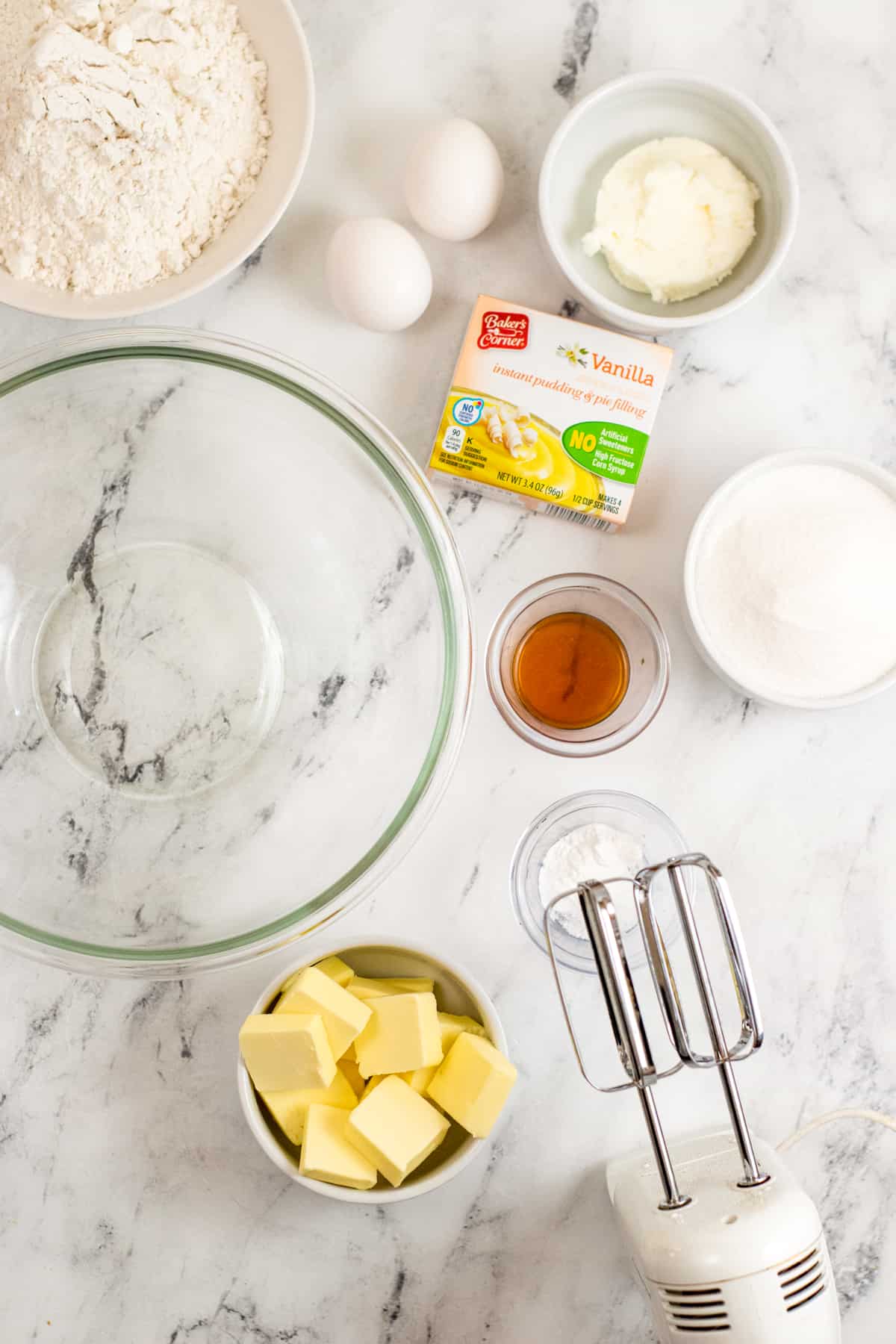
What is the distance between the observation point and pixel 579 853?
0.85 metres

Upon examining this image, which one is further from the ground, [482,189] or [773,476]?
[482,189]

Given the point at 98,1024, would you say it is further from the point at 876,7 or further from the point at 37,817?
the point at 876,7

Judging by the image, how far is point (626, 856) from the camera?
851 mm

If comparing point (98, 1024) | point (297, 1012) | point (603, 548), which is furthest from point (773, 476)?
point (98, 1024)

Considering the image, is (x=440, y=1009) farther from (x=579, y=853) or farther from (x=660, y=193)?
(x=660, y=193)

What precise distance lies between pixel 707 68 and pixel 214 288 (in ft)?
1.55

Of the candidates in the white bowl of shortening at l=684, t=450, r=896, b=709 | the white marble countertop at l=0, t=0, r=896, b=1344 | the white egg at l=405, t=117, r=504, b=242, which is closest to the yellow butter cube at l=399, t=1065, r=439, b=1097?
the white marble countertop at l=0, t=0, r=896, b=1344

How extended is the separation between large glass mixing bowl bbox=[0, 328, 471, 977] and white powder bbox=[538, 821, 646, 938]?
0.53 ft

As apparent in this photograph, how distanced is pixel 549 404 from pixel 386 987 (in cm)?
49

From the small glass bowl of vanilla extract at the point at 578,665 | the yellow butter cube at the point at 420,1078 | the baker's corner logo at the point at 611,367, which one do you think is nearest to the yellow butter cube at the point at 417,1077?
the yellow butter cube at the point at 420,1078

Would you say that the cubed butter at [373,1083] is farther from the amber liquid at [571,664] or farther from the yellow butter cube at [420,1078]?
the amber liquid at [571,664]

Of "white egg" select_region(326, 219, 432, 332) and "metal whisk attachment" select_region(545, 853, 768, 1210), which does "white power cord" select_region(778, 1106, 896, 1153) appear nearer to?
"metal whisk attachment" select_region(545, 853, 768, 1210)

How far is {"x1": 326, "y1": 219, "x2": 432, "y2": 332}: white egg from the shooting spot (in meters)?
0.78

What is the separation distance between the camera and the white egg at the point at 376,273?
0.78 meters
